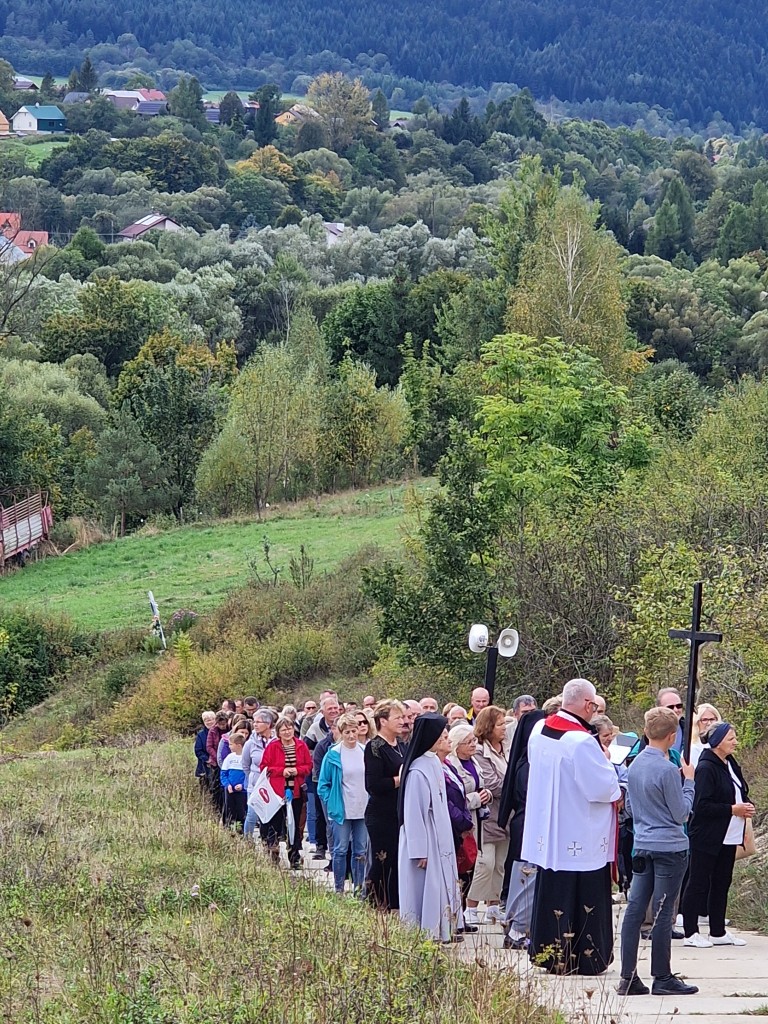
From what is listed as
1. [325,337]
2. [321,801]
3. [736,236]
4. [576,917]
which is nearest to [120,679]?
[321,801]

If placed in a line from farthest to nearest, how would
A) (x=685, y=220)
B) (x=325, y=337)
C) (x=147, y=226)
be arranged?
(x=147, y=226)
(x=685, y=220)
(x=325, y=337)

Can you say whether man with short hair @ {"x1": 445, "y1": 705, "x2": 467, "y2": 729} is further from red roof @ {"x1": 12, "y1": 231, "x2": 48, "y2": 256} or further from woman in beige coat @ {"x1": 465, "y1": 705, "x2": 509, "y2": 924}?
red roof @ {"x1": 12, "y1": 231, "x2": 48, "y2": 256}

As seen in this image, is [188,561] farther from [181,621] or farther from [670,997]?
[670,997]

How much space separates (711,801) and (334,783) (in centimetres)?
346

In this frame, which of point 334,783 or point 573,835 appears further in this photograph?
point 334,783

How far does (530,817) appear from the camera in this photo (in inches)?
393

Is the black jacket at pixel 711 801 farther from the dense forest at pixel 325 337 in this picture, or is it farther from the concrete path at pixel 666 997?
the dense forest at pixel 325 337

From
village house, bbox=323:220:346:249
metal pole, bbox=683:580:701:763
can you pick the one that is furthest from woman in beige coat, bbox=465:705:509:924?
village house, bbox=323:220:346:249

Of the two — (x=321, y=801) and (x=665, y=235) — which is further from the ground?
(x=665, y=235)

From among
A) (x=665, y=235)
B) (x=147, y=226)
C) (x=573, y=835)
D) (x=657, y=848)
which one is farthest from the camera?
(x=147, y=226)

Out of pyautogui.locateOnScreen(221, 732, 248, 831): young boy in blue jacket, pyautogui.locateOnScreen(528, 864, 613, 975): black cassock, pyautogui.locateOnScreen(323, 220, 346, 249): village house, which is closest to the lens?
pyautogui.locateOnScreen(528, 864, 613, 975): black cassock

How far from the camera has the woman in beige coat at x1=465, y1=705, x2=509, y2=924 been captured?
477 inches

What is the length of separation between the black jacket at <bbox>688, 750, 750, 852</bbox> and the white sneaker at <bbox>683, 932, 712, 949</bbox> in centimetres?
64

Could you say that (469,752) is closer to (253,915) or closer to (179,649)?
(253,915)
